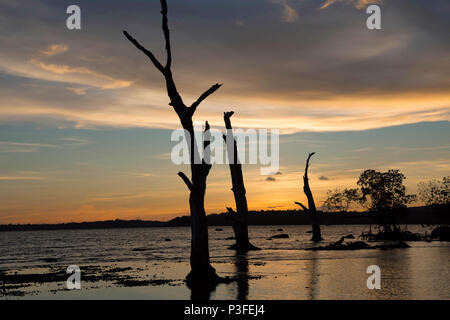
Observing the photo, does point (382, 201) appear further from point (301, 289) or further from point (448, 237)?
point (301, 289)

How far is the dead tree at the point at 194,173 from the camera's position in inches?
942

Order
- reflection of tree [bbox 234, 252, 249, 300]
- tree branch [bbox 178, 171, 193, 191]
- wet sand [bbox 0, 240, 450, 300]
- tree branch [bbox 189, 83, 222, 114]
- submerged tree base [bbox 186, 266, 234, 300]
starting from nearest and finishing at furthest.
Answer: reflection of tree [bbox 234, 252, 249, 300]
wet sand [bbox 0, 240, 450, 300]
submerged tree base [bbox 186, 266, 234, 300]
tree branch [bbox 178, 171, 193, 191]
tree branch [bbox 189, 83, 222, 114]

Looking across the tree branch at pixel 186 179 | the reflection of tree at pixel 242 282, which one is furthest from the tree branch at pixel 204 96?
the reflection of tree at pixel 242 282

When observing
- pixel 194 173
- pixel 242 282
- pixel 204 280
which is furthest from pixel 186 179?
pixel 242 282

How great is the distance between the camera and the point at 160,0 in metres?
24.2

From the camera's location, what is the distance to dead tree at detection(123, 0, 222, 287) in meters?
23.9

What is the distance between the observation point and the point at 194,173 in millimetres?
23906

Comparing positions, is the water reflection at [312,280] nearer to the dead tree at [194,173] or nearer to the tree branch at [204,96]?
the dead tree at [194,173]

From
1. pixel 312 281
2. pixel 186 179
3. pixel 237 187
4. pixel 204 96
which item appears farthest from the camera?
pixel 237 187

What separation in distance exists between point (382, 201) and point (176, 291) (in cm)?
6234

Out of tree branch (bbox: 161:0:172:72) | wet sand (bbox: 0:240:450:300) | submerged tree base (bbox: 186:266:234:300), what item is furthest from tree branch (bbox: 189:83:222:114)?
wet sand (bbox: 0:240:450:300)

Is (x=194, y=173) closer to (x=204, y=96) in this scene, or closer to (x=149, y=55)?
(x=204, y=96)

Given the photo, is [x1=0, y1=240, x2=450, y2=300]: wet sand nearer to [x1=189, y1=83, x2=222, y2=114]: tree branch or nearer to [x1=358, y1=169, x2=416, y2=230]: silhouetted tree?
[x1=189, y1=83, x2=222, y2=114]: tree branch
